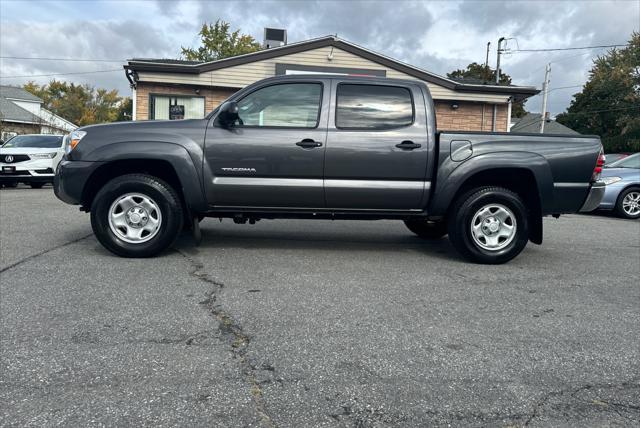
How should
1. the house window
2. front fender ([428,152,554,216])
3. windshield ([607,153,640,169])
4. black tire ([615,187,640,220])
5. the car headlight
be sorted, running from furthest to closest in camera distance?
1. the house window
2. the car headlight
3. windshield ([607,153,640,169])
4. black tire ([615,187,640,220])
5. front fender ([428,152,554,216])

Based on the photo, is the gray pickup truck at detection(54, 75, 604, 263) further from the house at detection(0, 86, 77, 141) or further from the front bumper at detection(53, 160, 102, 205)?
the house at detection(0, 86, 77, 141)

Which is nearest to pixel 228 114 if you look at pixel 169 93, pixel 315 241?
pixel 315 241

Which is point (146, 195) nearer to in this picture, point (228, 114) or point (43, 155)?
point (228, 114)

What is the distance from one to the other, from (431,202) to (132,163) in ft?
10.5

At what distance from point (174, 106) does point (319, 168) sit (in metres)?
13.1

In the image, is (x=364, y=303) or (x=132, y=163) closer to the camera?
(x=364, y=303)

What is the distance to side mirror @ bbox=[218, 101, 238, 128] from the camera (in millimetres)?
5082

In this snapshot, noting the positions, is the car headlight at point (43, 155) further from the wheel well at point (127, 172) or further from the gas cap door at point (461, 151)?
the gas cap door at point (461, 151)

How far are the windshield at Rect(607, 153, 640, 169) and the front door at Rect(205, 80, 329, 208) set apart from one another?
29.0 feet

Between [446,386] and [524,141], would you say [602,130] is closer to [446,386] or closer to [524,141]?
[524,141]

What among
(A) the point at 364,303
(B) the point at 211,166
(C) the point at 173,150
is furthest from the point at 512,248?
(C) the point at 173,150

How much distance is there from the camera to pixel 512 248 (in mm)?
5449

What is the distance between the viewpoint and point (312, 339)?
10.6 feet

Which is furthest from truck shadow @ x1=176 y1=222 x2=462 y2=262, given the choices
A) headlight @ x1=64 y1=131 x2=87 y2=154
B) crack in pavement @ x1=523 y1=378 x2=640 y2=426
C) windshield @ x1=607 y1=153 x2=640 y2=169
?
windshield @ x1=607 y1=153 x2=640 y2=169
